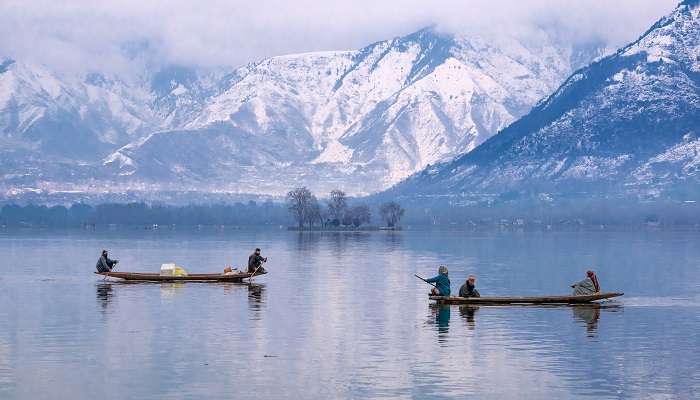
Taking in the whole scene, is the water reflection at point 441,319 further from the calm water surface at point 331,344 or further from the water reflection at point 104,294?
the water reflection at point 104,294

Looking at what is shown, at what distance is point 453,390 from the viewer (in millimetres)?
71250

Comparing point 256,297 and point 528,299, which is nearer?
point 528,299

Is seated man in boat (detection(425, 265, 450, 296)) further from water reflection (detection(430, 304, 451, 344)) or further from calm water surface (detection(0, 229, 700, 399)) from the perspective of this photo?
calm water surface (detection(0, 229, 700, 399))

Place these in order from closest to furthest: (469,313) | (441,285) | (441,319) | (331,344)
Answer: (331,344)
(441,319)
(469,313)
(441,285)

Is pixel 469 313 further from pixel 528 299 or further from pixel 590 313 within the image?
pixel 590 313

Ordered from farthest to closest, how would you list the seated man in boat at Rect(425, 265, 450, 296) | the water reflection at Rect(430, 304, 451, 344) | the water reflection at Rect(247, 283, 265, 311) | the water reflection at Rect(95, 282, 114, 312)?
the water reflection at Rect(95, 282, 114, 312), the water reflection at Rect(247, 283, 265, 311), the seated man in boat at Rect(425, 265, 450, 296), the water reflection at Rect(430, 304, 451, 344)

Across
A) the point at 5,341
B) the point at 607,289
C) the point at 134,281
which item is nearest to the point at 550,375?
the point at 5,341

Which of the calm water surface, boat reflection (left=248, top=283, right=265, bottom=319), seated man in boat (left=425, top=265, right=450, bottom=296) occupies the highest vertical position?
seated man in boat (left=425, top=265, right=450, bottom=296)

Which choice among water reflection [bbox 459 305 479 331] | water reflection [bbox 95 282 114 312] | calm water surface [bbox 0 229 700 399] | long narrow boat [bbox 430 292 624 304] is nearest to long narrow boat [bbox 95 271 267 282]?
calm water surface [bbox 0 229 700 399]

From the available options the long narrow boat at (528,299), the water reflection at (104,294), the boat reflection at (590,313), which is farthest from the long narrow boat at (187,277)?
the boat reflection at (590,313)

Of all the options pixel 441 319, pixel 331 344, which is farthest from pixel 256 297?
pixel 331 344

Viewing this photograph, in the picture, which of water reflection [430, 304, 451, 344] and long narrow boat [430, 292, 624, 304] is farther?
long narrow boat [430, 292, 624, 304]

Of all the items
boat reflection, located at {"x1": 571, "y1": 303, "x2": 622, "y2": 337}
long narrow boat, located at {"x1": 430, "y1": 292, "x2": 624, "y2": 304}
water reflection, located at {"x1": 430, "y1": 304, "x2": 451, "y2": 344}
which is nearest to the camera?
water reflection, located at {"x1": 430, "y1": 304, "x2": 451, "y2": 344}

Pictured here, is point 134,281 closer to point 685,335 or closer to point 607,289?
point 607,289
